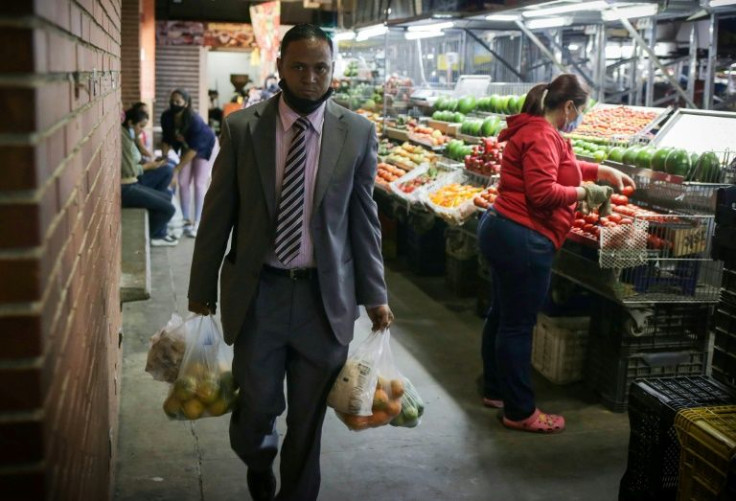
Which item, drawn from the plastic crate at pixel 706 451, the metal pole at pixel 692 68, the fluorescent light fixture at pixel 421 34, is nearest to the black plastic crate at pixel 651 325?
the plastic crate at pixel 706 451

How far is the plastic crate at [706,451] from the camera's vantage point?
2779mm

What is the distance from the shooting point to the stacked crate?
4875mm

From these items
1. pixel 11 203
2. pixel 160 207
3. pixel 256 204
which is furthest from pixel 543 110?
pixel 160 207

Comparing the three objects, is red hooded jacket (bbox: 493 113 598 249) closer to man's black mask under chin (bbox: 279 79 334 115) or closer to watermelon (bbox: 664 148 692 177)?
watermelon (bbox: 664 148 692 177)

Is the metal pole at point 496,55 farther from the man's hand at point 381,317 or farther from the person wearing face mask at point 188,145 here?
the man's hand at point 381,317

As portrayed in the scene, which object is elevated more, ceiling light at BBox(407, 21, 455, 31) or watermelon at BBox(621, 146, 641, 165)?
ceiling light at BBox(407, 21, 455, 31)

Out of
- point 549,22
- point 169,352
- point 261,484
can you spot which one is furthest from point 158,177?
point 261,484

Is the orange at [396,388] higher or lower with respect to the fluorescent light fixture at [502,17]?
lower

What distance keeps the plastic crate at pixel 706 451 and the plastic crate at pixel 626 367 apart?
1.79m

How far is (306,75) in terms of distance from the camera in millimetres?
3055

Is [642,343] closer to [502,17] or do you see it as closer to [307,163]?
[307,163]

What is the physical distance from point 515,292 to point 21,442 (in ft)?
11.6

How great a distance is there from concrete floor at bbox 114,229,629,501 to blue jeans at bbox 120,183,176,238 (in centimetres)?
351


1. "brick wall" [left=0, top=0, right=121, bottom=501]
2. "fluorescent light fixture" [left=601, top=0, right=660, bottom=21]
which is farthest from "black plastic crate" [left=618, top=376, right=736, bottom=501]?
"fluorescent light fixture" [left=601, top=0, right=660, bottom=21]
